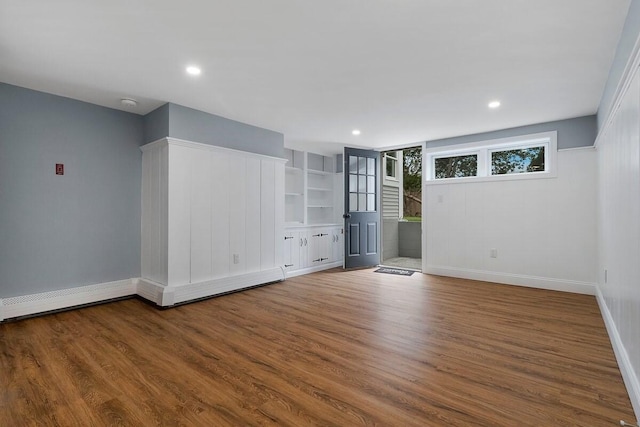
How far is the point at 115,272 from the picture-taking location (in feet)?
12.7

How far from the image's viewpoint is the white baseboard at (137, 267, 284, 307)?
355 cm

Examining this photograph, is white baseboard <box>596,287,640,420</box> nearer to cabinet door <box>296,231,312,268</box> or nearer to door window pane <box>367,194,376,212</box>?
door window pane <box>367,194,376,212</box>

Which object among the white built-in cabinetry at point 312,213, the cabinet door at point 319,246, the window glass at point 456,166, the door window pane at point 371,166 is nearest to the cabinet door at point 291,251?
the white built-in cabinetry at point 312,213

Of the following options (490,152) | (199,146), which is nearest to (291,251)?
(199,146)

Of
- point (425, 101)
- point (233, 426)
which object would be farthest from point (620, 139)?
point (233, 426)

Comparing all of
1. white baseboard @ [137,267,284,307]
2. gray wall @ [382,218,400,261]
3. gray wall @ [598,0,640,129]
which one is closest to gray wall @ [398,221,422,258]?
gray wall @ [382,218,400,261]

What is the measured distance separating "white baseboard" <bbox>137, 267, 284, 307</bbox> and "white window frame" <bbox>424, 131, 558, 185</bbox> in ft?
11.0

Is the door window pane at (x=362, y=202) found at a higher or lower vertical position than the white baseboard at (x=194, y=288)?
higher

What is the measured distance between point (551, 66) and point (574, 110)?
1633 millimetres

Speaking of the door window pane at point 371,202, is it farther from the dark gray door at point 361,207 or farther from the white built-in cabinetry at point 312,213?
the white built-in cabinetry at point 312,213

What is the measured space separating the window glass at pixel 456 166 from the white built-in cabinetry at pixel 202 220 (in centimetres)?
297

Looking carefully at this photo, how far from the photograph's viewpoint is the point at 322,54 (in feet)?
8.25

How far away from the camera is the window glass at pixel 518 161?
4.55 m

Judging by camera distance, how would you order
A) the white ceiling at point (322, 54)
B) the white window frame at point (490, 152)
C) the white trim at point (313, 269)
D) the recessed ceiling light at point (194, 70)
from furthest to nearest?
1. the white trim at point (313, 269)
2. the white window frame at point (490, 152)
3. the recessed ceiling light at point (194, 70)
4. the white ceiling at point (322, 54)
